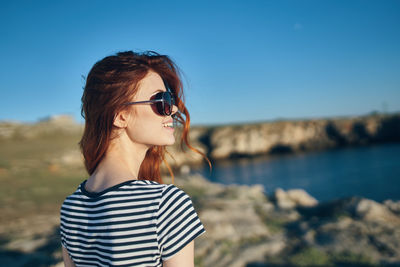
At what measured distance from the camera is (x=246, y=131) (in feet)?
240

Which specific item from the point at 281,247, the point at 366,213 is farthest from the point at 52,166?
the point at 366,213

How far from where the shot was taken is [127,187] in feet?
4.21

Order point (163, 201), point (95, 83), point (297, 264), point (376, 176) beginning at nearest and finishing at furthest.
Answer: point (163, 201) → point (95, 83) → point (297, 264) → point (376, 176)

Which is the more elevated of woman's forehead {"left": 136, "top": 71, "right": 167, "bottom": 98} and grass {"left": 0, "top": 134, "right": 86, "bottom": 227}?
woman's forehead {"left": 136, "top": 71, "right": 167, "bottom": 98}

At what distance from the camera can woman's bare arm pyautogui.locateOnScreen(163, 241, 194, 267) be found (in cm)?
123

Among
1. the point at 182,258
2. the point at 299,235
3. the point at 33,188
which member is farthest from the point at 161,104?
the point at 33,188

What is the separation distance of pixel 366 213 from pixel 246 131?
2584 inches

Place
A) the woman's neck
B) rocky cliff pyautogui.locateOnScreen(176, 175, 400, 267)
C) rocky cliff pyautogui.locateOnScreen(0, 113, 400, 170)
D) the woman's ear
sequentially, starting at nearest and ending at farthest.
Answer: the woman's neck, the woman's ear, rocky cliff pyautogui.locateOnScreen(176, 175, 400, 267), rocky cliff pyautogui.locateOnScreen(0, 113, 400, 170)

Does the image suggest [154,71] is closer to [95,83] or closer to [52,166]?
[95,83]

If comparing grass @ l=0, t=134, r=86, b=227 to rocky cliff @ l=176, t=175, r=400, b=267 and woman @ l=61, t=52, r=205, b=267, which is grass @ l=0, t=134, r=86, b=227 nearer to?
rocky cliff @ l=176, t=175, r=400, b=267

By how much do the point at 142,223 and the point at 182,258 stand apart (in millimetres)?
246

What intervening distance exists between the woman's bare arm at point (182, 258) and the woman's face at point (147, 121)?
2.03 ft

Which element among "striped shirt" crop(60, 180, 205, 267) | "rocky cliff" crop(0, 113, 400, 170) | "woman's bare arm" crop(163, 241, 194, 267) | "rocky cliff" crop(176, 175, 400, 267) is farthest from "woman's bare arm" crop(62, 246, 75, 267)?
"rocky cliff" crop(0, 113, 400, 170)

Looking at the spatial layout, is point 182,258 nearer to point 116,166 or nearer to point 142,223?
point 142,223
